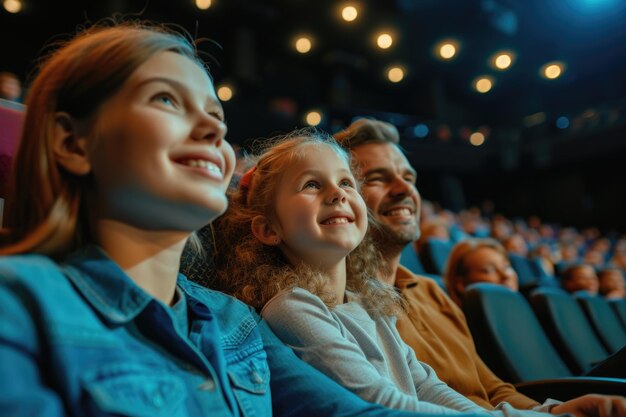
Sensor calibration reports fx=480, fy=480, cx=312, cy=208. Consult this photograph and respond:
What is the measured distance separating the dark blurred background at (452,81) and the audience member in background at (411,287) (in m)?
2.76

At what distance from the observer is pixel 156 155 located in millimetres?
273

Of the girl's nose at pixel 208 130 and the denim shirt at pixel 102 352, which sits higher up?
the girl's nose at pixel 208 130

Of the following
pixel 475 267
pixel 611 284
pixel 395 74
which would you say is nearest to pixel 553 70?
pixel 395 74

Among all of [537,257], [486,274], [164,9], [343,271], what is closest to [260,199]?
[343,271]

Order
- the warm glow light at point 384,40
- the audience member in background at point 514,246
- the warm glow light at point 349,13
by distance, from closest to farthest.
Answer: the audience member in background at point 514,246
the warm glow light at point 349,13
the warm glow light at point 384,40

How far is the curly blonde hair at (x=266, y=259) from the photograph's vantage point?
1.43 ft

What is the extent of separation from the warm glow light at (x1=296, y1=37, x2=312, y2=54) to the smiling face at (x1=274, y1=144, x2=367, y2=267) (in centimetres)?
364

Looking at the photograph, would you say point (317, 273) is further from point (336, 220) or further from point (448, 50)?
point (448, 50)

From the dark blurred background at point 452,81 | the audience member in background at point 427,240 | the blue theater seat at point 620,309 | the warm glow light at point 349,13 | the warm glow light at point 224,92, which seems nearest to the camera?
the blue theater seat at point 620,309

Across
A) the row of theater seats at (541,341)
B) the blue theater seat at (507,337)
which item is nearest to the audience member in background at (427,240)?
the row of theater seats at (541,341)

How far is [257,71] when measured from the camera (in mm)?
3867

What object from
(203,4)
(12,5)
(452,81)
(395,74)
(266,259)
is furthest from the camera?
(452,81)

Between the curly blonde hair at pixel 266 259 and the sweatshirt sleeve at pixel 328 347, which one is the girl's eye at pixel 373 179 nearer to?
the curly blonde hair at pixel 266 259

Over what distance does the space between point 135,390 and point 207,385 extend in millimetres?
54
